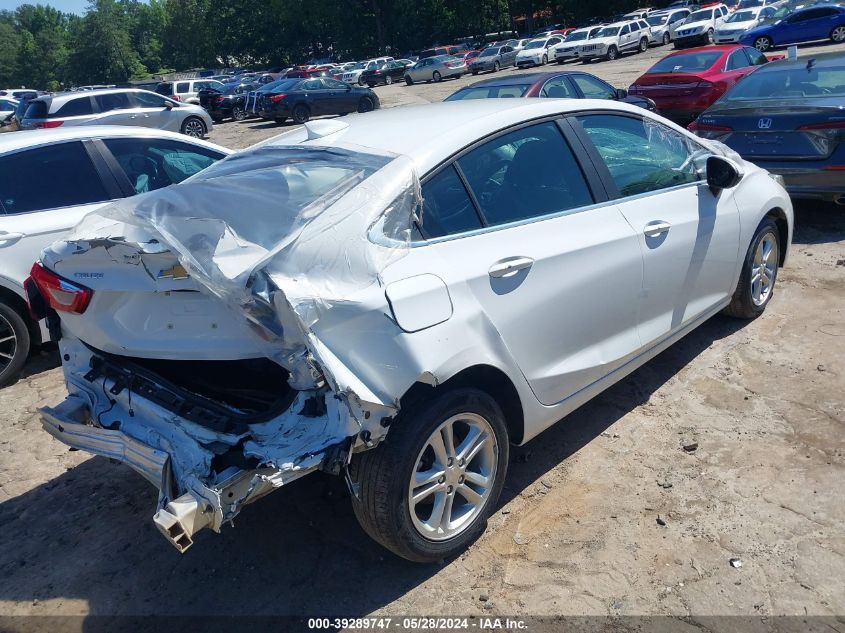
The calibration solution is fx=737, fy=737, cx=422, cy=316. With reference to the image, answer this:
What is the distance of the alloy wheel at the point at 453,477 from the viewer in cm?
296

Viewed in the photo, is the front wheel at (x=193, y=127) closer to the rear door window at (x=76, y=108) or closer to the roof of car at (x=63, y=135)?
the rear door window at (x=76, y=108)

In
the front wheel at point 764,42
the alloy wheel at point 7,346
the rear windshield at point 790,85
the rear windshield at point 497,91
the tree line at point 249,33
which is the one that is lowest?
the front wheel at point 764,42

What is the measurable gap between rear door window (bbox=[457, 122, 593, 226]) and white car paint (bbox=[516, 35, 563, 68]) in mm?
35729

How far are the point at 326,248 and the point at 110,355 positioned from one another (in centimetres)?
124

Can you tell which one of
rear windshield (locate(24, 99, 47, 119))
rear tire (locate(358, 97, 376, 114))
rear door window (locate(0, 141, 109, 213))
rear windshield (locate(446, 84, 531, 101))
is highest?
rear windshield (locate(24, 99, 47, 119))

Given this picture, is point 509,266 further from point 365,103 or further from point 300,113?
point 365,103

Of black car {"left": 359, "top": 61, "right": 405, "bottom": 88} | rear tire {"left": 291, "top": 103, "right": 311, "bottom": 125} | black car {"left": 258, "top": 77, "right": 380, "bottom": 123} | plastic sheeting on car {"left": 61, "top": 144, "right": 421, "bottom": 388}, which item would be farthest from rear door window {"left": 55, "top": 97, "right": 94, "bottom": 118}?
black car {"left": 359, "top": 61, "right": 405, "bottom": 88}

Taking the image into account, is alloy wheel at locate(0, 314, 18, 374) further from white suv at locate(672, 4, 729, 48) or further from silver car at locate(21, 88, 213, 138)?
white suv at locate(672, 4, 729, 48)

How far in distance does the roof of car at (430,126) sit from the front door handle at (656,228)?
27.7 inches

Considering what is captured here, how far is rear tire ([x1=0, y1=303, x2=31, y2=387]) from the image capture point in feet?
17.2

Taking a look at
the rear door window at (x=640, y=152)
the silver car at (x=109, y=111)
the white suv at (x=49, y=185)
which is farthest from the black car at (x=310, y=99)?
the rear door window at (x=640, y=152)

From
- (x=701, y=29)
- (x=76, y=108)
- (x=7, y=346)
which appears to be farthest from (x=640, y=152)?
(x=701, y=29)

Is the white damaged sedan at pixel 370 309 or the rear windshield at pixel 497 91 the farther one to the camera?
the rear windshield at pixel 497 91

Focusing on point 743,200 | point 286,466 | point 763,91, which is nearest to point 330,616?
point 286,466
